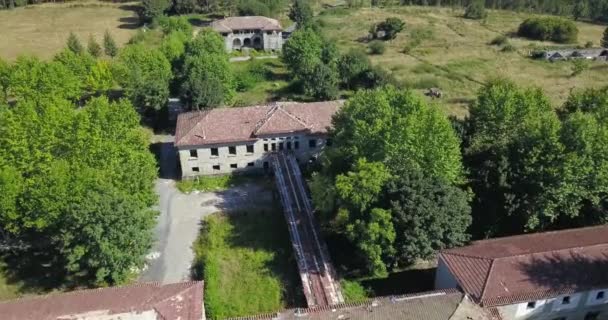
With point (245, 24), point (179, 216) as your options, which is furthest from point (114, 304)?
point (245, 24)

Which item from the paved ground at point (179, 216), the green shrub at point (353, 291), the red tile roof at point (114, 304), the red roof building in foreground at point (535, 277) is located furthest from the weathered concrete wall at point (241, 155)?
the red roof building in foreground at point (535, 277)

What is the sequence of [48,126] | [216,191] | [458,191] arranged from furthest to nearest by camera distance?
[216,191] < [48,126] < [458,191]

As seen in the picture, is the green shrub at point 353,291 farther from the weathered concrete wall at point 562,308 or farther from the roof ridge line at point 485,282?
the weathered concrete wall at point 562,308

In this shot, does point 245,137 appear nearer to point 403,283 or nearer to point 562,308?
point 403,283

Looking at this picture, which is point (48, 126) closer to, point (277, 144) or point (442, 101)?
point (277, 144)

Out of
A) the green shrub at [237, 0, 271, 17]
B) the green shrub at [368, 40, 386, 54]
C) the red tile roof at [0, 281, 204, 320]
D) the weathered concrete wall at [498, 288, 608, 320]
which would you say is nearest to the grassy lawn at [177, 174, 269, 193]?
the red tile roof at [0, 281, 204, 320]

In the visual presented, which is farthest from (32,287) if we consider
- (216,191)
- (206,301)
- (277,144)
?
(277,144)

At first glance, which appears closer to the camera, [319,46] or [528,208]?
[528,208]

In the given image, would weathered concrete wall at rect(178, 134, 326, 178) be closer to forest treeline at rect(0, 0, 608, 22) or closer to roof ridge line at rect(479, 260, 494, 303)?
roof ridge line at rect(479, 260, 494, 303)
